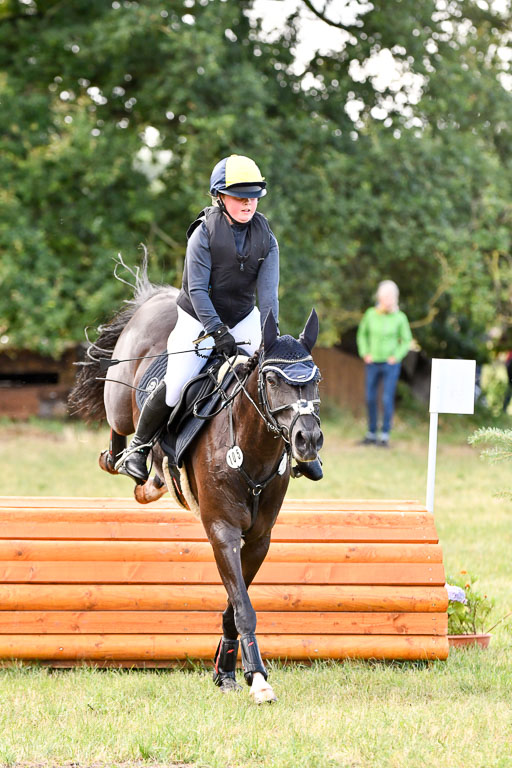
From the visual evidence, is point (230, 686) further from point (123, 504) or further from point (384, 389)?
point (384, 389)

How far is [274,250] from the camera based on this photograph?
4.89 meters

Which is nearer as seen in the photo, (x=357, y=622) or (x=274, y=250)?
(x=274, y=250)

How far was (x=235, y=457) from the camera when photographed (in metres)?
4.51

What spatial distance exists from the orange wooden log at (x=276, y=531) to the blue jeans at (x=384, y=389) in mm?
8734

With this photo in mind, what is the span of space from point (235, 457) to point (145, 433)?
2.90 ft

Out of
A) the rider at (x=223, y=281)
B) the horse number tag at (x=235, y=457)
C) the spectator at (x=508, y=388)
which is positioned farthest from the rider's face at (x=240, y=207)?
the spectator at (x=508, y=388)

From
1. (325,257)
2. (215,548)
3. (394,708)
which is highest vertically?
(215,548)

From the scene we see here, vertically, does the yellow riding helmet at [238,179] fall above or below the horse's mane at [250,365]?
above

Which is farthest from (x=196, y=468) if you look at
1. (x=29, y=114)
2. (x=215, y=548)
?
(x=29, y=114)

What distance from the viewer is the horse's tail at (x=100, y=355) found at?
6617 millimetres

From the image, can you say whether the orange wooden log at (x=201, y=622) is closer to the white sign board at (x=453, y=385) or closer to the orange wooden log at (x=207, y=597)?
the orange wooden log at (x=207, y=597)

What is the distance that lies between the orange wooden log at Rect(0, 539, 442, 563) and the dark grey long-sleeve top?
1.56m

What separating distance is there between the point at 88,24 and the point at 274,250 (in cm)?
1203

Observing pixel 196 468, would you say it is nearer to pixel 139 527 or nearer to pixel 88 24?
pixel 139 527
